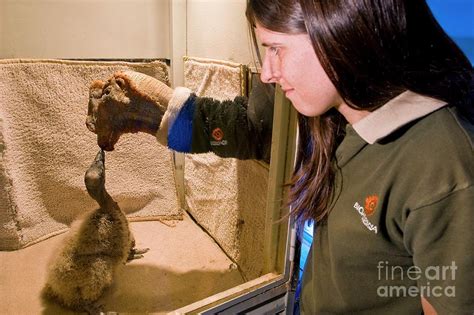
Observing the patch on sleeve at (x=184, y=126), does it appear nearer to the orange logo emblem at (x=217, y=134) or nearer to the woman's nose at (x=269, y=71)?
the orange logo emblem at (x=217, y=134)

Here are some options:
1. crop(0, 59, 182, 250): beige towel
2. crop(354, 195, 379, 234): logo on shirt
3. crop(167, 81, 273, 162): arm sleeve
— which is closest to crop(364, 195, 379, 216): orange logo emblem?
crop(354, 195, 379, 234): logo on shirt

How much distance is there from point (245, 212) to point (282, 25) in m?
0.91

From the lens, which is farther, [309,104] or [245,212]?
[245,212]

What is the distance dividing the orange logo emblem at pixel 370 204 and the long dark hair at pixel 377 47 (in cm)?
14

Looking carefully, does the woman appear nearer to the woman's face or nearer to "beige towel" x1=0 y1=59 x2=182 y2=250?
the woman's face

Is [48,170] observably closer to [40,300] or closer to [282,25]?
[40,300]

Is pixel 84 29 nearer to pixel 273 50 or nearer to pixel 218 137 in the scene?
pixel 218 137

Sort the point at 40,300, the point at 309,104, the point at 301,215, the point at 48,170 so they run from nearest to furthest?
the point at 309,104 → the point at 301,215 → the point at 40,300 → the point at 48,170

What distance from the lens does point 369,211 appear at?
24.3 inches

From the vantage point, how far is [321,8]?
53cm

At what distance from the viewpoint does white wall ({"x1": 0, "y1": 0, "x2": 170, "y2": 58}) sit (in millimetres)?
1260

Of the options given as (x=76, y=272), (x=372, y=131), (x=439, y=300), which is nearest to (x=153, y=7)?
(x=76, y=272)

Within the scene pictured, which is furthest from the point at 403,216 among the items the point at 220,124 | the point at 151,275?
the point at 151,275

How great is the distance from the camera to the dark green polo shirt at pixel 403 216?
49 cm
